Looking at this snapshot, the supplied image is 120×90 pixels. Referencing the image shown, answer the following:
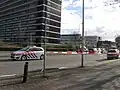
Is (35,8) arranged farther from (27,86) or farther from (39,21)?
(27,86)

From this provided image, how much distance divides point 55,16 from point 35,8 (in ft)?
32.0

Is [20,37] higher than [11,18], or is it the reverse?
[11,18]

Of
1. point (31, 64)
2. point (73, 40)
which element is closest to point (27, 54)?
point (31, 64)

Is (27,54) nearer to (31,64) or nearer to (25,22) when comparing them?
(31,64)

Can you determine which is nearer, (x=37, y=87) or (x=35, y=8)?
(x=37, y=87)

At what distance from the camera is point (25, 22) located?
414 feet

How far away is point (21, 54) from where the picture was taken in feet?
98.7

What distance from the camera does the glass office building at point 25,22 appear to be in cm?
11638

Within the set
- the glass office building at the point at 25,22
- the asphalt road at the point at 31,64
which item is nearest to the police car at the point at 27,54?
the asphalt road at the point at 31,64

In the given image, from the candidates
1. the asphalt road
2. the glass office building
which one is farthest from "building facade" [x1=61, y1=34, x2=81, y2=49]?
the asphalt road

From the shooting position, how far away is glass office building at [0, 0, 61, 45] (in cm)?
11638

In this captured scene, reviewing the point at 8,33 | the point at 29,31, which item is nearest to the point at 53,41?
the point at 29,31

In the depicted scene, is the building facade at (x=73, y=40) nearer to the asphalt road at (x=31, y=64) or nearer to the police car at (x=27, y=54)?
the police car at (x=27, y=54)

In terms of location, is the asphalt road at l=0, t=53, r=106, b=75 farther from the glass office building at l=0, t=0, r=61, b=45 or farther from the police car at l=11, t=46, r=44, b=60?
the glass office building at l=0, t=0, r=61, b=45
